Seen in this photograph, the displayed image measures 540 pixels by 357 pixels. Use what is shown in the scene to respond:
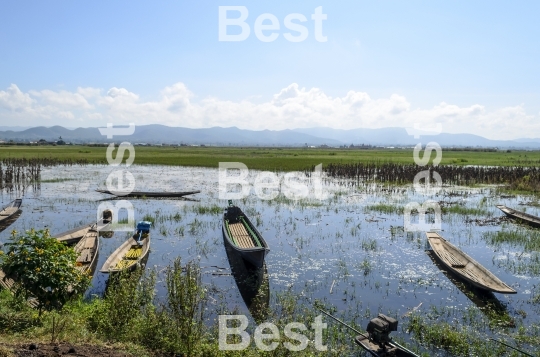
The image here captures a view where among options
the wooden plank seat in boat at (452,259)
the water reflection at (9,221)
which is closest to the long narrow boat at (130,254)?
the water reflection at (9,221)

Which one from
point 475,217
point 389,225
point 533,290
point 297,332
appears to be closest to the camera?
point 297,332

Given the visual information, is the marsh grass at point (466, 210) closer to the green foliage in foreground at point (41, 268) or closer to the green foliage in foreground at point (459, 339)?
the green foliage in foreground at point (459, 339)

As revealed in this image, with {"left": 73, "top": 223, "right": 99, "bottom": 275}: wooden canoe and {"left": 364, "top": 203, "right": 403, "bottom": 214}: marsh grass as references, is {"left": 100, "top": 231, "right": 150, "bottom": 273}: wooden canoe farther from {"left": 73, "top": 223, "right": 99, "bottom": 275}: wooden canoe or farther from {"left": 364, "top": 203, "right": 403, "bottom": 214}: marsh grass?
{"left": 364, "top": 203, "right": 403, "bottom": 214}: marsh grass

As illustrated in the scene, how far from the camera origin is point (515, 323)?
955cm

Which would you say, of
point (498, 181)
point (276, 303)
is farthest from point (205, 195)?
point (498, 181)

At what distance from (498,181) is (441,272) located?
27.9 metres

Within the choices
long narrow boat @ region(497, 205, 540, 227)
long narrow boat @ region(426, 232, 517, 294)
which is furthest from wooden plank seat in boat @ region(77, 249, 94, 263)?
long narrow boat @ region(497, 205, 540, 227)

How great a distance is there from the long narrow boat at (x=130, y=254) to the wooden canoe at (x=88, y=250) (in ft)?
2.24

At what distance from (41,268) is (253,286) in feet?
20.1

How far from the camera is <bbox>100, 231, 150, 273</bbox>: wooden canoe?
436 inches

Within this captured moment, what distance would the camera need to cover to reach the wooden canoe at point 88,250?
12.1 meters

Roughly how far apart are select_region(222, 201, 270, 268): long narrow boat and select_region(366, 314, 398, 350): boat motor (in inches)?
225

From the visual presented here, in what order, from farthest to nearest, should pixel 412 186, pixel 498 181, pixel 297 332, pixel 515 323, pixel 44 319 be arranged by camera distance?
→ pixel 498 181
pixel 412 186
pixel 515 323
pixel 297 332
pixel 44 319

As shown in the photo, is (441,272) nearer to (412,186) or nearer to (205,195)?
(205,195)
